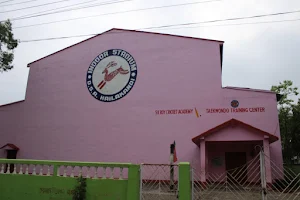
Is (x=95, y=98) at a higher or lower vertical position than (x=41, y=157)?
higher

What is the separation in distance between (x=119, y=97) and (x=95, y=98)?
1.57 m

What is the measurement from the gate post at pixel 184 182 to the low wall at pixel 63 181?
3.38ft

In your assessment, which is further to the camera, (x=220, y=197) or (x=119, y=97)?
(x=119, y=97)

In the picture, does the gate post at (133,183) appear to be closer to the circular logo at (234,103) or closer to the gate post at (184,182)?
the gate post at (184,182)

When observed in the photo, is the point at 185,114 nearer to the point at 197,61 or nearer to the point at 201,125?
the point at 201,125

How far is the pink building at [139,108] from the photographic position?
12.9 m

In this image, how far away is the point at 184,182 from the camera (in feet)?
19.9

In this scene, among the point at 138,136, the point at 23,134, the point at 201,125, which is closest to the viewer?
the point at 201,125

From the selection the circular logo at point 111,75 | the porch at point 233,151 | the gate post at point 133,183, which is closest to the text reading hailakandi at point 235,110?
the porch at point 233,151

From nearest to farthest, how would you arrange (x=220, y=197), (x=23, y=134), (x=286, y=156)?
1. (x=220, y=197)
2. (x=23, y=134)
3. (x=286, y=156)

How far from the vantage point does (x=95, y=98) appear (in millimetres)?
15680

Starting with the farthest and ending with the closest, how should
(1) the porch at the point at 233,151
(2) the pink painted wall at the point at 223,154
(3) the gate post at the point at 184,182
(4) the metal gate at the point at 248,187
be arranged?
(2) the pink painted wall at the point at 223,154, (1) the porch at the point at 233,151, (4) the metal gate at the point at 248,187, (3) the gate post at the point at 184,182

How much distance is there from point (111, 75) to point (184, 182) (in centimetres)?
1066

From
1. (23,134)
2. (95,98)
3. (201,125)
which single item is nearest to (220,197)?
(201,125)
